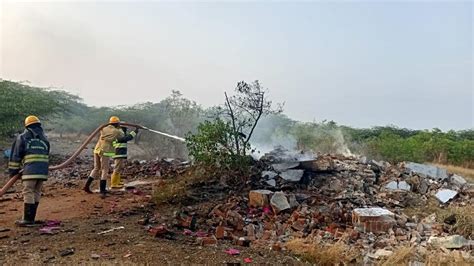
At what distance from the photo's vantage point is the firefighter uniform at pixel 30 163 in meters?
6.90

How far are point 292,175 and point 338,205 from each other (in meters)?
1.52

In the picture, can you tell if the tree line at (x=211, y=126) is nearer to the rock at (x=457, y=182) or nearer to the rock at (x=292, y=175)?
the rock at (x=292, y=175)

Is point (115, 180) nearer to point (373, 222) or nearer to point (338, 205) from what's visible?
point (338, 205)

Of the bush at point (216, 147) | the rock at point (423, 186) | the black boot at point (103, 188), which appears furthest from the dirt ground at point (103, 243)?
the rock at point (423, 186)

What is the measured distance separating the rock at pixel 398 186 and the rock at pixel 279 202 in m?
3.01

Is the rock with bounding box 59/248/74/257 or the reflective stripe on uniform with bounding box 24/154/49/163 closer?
the rock with bounding box 59/248/74/257

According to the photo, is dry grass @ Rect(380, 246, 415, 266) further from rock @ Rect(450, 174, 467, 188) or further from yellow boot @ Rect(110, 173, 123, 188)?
yellow boot @ Rect(110, 173, 123, 188)

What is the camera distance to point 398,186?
10.1 metres

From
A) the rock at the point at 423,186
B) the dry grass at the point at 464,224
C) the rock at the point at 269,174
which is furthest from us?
the rock at the point at 423,186

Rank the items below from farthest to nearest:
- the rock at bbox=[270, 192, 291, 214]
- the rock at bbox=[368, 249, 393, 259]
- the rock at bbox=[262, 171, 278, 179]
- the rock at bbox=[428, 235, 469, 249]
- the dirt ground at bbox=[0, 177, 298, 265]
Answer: the rock at bbox=[262, 171, 278, 179], the rock at bbox=[270, 192, 291, 214], the rock at bbox=[428, 235, 469, 249], the rock at bbox=[368, 249, 393, 259], the dirt ground at bbox=[0, 177, 298, 265]

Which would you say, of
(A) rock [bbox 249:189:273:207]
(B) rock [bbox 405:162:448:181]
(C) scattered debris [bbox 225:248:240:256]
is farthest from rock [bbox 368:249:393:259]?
(B) rock [bbox 405:162:448:181]

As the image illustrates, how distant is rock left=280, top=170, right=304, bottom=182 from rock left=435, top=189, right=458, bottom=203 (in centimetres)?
294

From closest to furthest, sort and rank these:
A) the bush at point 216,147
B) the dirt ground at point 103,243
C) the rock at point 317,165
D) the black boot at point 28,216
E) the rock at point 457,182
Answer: the dirt ground at point 103,243 < the black boot at point 28,216 < the bush at point 216,147 < the rock at point 317,165 < the rock at point 457,182

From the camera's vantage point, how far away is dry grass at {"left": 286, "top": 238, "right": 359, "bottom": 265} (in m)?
5.81
